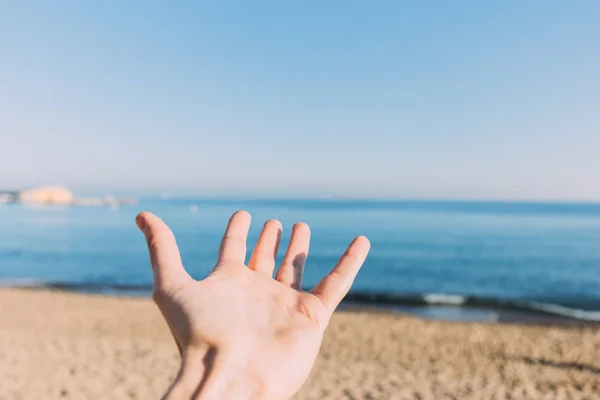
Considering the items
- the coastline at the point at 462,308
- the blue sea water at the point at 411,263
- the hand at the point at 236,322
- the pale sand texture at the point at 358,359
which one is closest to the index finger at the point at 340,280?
the hand at the point at 236,322

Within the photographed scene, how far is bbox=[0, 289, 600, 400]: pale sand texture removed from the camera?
699 centimetres

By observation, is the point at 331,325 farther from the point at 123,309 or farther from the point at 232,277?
the point at 232,277

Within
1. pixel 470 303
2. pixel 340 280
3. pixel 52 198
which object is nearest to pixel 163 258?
pixel 340 280

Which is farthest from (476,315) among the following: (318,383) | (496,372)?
(318,383)

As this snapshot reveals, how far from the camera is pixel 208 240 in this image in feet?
136

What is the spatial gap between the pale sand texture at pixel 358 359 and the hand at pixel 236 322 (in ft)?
15.9

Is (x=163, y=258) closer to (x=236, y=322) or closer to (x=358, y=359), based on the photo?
(x=236, y=322)

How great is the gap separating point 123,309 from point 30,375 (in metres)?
7.28

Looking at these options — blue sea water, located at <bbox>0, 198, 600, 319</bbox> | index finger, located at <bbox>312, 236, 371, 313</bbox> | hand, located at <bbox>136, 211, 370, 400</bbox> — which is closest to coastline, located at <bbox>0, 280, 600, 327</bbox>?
blue sea water, located at <bbox>0, 198, 600, 319</bbox>

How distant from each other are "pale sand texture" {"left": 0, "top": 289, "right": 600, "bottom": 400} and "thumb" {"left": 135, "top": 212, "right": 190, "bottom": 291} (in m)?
5.12

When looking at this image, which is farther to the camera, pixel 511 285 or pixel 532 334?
pixel 511 285

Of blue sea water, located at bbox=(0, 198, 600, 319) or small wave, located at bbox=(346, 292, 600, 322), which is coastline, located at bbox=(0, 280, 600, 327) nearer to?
small wave, located at bbox=(346, 292, 600, 322)

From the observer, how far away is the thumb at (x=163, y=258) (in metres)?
2.10

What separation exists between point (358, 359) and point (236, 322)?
291 inches
